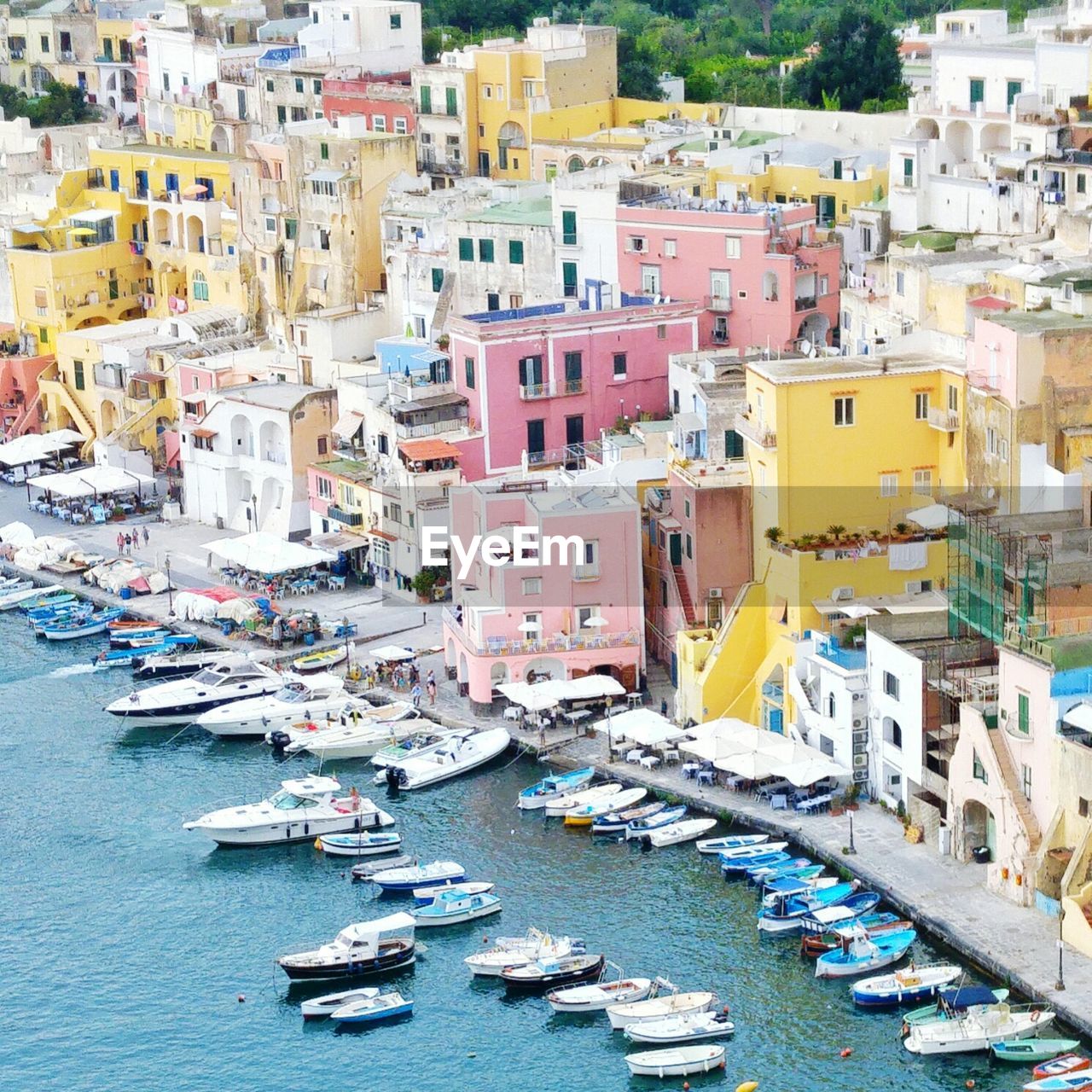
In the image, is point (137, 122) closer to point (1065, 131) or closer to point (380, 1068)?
point (1065, 131)

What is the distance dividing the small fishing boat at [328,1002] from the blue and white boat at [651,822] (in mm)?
8467

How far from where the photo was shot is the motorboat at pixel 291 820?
6094 centimetres

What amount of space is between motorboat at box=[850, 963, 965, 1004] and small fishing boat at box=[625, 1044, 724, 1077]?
326 centimetres

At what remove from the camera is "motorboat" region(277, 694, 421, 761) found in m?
65.6

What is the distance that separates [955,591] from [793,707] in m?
5.39

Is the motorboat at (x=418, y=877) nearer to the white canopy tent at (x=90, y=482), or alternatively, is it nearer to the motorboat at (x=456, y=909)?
the motorboat at (x=456, y=909)

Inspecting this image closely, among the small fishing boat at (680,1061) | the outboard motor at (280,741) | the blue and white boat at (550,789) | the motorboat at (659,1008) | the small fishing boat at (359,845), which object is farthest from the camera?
the outboard motor at (280,741)

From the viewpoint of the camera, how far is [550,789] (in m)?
61.8

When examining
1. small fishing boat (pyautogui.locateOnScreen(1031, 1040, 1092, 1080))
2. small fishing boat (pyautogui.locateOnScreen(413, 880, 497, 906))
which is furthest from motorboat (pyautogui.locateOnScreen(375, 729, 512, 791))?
small fishing boat (pyautogui.locateOnScreen(1031, 1040, 1092, 1080))

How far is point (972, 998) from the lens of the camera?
166ft

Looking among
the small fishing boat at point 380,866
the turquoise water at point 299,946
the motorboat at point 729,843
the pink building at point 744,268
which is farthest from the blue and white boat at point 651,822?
the pink building at point 744,268

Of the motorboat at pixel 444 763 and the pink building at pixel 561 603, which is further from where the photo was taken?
the pink building at pixel 561 603

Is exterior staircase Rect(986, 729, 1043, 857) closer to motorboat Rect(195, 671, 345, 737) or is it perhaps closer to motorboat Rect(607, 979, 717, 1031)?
motorboat Rect(607, 979, 717, 1031)

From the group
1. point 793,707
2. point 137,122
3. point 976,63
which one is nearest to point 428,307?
point 976,63
